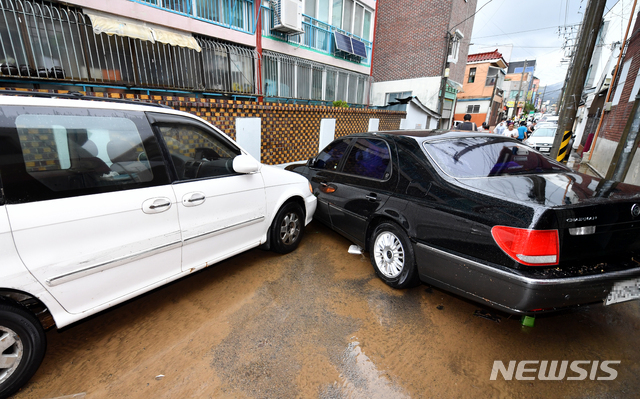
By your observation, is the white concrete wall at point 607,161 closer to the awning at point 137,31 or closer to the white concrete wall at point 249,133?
the white concrete wall at point 249,133

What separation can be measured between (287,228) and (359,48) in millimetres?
13093

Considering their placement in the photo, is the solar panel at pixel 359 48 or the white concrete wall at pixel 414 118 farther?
the solar panel at pixel 359 48

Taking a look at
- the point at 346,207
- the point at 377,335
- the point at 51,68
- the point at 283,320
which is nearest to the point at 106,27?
the point at 51,68

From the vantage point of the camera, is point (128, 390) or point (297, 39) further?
point (297, 39)

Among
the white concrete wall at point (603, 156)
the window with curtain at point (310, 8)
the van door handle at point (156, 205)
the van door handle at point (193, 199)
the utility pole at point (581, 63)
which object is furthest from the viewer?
the window with curtain at point (310, 8)

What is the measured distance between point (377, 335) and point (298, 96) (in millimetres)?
11069

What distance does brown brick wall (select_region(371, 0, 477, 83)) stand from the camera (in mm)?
15930

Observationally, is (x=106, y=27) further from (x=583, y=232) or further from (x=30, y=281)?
(x=583, y=232)

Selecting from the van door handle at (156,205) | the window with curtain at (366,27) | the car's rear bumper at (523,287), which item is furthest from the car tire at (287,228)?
the window with curtain at (366,27)

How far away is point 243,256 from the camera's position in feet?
12.4

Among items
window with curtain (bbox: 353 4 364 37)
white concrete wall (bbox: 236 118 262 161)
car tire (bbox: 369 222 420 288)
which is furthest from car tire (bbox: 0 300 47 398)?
window with curtain (bbox: 353 4 364 37)

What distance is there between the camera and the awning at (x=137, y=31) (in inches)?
269

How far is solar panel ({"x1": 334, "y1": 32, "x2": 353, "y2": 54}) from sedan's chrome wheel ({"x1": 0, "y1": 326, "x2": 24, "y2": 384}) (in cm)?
1352

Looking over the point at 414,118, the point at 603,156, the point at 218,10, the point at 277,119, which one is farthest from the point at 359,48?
the point at 603,156
